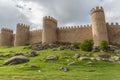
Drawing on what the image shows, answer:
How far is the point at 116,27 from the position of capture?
5281cm

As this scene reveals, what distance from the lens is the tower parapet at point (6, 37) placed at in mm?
71106

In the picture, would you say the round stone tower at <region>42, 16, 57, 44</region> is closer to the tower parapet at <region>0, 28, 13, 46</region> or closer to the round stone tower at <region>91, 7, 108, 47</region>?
the round stone tower at <region>91, 7, 108, 47</region>

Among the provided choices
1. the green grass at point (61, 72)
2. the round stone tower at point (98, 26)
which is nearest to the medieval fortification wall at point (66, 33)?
the round stone tower at point (98, 26)

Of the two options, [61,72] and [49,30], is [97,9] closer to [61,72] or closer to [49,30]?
[49,30]

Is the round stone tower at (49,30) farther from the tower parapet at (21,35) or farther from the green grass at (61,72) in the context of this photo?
the green grass at (61,72)

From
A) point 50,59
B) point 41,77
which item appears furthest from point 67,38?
point 41,77

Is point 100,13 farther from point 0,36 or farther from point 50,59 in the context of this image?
point 0,36

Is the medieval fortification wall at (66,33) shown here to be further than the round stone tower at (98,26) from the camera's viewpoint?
Yes

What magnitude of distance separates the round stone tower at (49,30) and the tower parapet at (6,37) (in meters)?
18.4

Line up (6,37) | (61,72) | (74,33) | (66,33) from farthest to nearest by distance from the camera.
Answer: (6,37) → (66,33) → (74,33) → (61,72)

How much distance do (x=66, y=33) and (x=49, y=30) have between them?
4984 millimetres

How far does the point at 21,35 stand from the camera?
216ft

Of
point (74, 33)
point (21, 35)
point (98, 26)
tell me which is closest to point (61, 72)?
point (98, 26)

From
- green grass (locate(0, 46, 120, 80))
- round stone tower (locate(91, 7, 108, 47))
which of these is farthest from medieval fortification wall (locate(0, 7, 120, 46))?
green grass (locate(0, 46, 120, 80))
